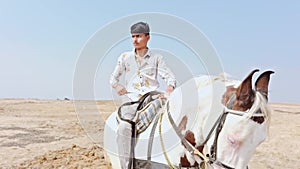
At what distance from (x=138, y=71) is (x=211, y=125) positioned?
3.55ft

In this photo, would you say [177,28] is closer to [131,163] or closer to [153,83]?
[153,83]

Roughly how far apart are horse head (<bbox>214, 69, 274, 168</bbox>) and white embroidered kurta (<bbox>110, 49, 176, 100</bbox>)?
100 centimetres

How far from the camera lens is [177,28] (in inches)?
121

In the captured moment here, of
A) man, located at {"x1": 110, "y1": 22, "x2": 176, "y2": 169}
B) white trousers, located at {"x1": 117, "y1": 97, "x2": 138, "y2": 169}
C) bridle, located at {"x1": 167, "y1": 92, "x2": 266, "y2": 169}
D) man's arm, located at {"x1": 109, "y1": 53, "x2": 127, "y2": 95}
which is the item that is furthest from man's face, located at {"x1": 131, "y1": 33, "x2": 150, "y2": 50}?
bridle, located at {"x1": 167, "y1": 92, "x2": 266, "y2": 169}

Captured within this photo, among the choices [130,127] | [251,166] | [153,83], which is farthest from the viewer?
[251,166]

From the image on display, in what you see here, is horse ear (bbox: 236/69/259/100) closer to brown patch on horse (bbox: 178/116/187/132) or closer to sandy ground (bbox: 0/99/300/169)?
brown patch on horse (bbox: 178/116/187/132)

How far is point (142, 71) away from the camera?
3.42m

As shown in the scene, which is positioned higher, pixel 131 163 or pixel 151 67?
pixel 151 67

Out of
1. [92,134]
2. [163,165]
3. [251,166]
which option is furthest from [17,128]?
[163,165]

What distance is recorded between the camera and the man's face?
3.39 meters

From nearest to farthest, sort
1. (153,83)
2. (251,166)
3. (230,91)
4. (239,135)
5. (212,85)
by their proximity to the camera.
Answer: (239,135) → (230,91) → (212,85) → (153,83) → (251,166)

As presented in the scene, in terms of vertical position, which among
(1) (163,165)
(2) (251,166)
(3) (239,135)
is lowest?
(2) (251,166)

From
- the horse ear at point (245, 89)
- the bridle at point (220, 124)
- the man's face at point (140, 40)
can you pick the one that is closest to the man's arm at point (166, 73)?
the man's face at point (140, 40)

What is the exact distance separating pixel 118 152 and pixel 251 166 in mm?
5830
